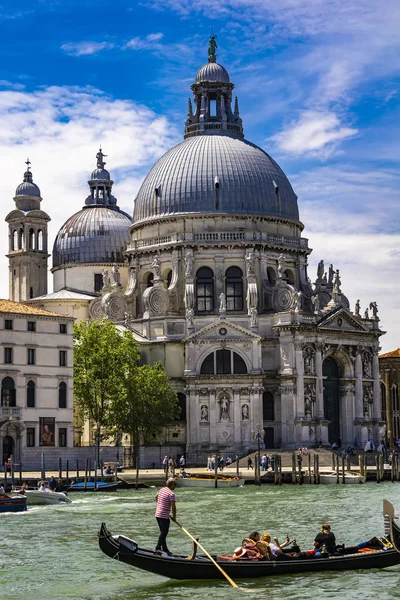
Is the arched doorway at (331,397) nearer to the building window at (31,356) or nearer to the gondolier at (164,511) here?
the building window at (31,356)

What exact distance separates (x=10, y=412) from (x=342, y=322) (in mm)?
29379

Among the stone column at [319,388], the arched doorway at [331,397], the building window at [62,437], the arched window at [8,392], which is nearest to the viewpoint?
the arched window at [8,392]

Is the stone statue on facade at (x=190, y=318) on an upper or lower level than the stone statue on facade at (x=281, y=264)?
lower

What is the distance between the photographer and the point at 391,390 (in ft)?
366

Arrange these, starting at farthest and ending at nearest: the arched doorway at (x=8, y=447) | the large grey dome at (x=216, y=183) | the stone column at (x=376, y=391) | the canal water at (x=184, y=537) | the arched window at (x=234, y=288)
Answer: the large grey dome at (x=216, y=183), the stone column at (x=376, y=391), the arched window at (x=234, y=288), the arched doorway at (x=8, y=447), the canal water at (x=184, y=537)

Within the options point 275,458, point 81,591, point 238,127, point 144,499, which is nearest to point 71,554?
point 81,591

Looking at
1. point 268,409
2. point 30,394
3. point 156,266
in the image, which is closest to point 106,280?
point 156,266

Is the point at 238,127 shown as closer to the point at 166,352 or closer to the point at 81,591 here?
the point at 166,352

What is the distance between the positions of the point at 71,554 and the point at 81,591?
5.89m

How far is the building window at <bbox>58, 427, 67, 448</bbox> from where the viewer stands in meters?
71.6

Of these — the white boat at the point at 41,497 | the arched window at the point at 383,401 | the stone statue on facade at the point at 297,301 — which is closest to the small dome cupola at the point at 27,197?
the stone statue on facade at the point at 297,301

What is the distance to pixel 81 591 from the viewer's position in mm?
30328

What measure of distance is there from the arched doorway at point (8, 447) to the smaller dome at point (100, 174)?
41103mm

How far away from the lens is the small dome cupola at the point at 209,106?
96500 millimetres
